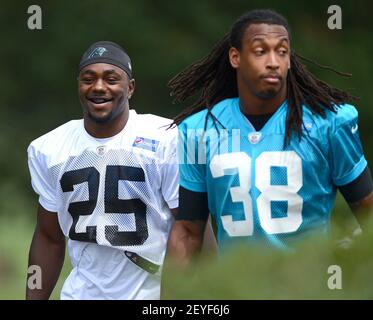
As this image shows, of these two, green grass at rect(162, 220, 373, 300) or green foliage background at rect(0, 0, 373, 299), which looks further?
green foliage background at rect(0, 0, 373, 299)

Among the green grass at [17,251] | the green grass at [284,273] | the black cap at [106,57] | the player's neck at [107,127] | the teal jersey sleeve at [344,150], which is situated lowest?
the green grass at [284,273]

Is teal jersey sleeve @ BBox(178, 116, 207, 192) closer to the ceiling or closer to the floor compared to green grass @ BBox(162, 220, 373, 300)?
closer to the ceiling

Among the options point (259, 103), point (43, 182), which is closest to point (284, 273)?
point (259, 103)

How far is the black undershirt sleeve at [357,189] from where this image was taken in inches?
169

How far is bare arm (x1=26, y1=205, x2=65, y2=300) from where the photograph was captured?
5074mm

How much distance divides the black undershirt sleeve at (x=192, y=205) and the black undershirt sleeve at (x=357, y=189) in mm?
494

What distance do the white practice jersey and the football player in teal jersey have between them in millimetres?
265

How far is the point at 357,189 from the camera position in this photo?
4301 mm

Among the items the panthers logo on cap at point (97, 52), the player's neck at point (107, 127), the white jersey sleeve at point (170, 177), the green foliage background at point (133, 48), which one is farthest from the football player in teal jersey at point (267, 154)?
the green foliage background at point (133, 48)

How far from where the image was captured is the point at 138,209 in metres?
4.78

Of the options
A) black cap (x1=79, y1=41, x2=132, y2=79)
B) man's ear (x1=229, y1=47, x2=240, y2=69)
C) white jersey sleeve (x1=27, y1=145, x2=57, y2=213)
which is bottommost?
white jersey sleeve (x1=27, y1=145, x2=57, y2=213)

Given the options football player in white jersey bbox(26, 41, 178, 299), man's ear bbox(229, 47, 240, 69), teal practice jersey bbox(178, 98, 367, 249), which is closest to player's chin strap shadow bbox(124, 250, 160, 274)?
football player in white jersey bbox(26, 41, 178, 299)

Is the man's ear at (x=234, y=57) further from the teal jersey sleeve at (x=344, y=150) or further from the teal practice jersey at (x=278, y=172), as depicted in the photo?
the teal jersey sleeve at (x=344, y=150)

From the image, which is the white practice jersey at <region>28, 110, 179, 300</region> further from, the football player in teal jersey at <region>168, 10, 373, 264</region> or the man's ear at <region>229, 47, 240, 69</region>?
the man's ear at <region>229, 47, 240, 69</region>
